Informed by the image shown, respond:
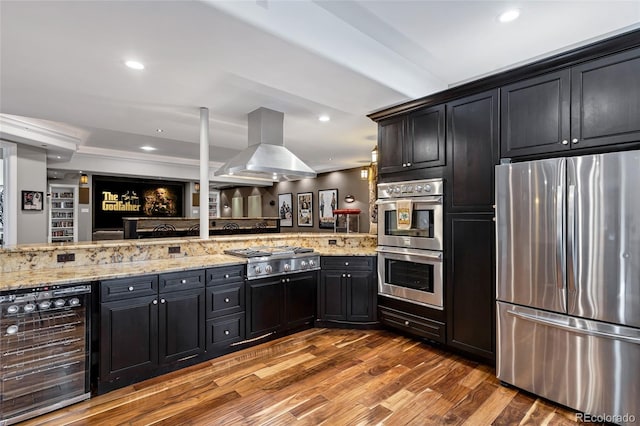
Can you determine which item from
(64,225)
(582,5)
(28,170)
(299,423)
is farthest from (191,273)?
(64,225)

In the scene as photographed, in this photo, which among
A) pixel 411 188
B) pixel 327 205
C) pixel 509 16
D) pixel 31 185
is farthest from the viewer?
pixel 327 205

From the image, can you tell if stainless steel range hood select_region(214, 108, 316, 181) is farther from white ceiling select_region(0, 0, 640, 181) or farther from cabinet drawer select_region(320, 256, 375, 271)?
cabinet drawer select_region(320, 256, 375, 271)

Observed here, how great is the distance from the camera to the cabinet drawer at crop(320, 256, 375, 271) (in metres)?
3.73

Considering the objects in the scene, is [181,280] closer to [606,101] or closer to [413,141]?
[413,141]

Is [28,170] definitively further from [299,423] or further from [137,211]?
[299,423]

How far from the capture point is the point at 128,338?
250cm

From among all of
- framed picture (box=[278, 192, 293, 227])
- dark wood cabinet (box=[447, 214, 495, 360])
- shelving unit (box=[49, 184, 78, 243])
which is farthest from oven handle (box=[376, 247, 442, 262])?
shelving unit (box=[49, 184, 78, 243])

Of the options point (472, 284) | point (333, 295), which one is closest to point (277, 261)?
point (333, 295)

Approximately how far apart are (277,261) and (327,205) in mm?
5814

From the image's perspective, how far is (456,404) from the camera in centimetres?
227

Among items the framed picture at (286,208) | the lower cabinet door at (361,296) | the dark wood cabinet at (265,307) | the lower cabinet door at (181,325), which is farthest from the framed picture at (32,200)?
the framed picture at (286,208)

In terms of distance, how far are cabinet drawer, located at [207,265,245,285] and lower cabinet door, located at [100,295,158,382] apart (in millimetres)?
500

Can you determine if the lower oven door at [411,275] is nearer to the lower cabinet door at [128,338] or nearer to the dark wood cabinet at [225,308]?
the dark wood cabinet at [225,308]

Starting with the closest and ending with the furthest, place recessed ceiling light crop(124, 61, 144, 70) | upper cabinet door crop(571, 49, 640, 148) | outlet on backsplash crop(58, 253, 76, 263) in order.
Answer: upper cabinet door crop(571, 49, 640, 148) → recessed ceiling light crop(124, 61, 144, 70) → outlet on backsplash crop(58, 253, 76, 263)
